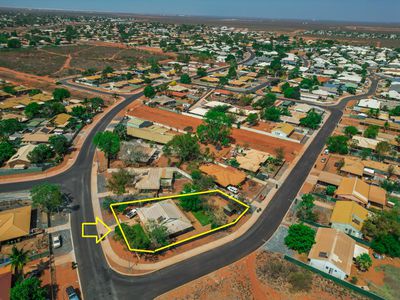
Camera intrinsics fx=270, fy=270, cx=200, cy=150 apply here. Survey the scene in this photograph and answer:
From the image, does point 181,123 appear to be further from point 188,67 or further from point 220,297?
point 188,67

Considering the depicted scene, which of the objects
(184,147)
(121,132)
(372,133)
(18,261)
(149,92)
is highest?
(149,92)

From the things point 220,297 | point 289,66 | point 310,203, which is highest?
point 289,66

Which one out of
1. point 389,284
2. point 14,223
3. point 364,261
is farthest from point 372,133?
point 14,223

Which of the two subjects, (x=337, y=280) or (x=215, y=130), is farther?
(x=215, y=130)

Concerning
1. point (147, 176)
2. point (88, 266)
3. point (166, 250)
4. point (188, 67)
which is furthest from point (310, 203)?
point (188, 67)

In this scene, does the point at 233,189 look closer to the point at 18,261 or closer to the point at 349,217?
the point at 349,217

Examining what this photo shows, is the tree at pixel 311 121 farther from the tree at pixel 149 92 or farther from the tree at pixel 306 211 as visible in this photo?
the tree at pixel 149 92

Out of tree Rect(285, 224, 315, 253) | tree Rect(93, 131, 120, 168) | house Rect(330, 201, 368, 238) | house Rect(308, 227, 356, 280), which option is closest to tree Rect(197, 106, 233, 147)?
tree Rect(93, 131, 120, 168)
